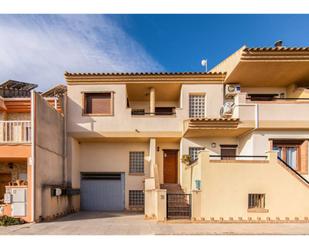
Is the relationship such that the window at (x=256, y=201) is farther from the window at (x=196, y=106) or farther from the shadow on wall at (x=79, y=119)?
the shadow on wall at (x=79, y=119)

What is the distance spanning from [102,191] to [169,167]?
432 centimetres

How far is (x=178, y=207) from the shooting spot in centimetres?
1405

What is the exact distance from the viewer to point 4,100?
1720cm

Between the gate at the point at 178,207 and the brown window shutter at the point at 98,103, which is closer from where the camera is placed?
the gate at the point at 178,207

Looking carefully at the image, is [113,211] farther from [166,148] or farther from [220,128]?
[220,128]

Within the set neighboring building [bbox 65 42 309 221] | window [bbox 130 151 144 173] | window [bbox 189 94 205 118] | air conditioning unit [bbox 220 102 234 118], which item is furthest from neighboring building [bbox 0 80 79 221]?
air conditioning unit [bbox 220 102 234 118]

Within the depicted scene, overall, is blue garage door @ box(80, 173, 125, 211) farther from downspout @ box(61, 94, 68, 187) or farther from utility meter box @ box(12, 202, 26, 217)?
utility meter box @ box(12, 202, 26, 217)

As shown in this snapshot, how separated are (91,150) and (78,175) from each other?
5.47 feet

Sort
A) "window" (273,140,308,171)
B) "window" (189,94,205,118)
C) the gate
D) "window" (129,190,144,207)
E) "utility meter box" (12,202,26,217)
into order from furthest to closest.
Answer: "window" (129,190,144,207)
"window" (189,94,205,118)
"window" (273,140,308,171)
the gate
"utility meter box" (12,202,26,217)

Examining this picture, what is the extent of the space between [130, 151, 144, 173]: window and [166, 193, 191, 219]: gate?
3.87 meters

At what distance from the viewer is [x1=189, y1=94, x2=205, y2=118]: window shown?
1762 centimetres

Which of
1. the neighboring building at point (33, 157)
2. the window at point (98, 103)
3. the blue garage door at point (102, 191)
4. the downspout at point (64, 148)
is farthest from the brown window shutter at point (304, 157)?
the downspout at point (64, 148)

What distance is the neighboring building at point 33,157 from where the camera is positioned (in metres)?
13.1
